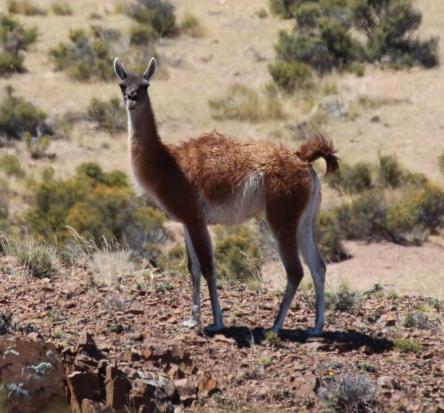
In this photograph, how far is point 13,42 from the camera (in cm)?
3017

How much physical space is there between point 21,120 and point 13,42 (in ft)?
19.9

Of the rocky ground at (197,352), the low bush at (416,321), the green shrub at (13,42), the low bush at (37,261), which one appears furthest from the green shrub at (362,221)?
the green shrub at (13,42)

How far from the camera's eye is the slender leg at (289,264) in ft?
29.2

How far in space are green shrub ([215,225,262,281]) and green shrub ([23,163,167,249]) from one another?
1320 millimetres

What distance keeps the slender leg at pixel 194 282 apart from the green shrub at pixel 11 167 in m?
13.7

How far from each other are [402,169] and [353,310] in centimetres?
1311

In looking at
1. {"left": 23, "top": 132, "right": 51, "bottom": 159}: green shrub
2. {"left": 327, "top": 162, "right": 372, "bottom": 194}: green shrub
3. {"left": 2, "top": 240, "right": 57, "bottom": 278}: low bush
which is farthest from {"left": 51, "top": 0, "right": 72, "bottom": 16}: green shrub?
{"left": 2, "top": 240, "right": 57, "bottom": 278}: low bush

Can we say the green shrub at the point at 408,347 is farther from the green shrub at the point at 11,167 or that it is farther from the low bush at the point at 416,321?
the green shrub at the point at 11,167

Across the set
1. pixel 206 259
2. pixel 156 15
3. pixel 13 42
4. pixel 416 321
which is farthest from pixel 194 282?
pixel 156 15

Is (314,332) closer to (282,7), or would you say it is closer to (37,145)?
(37,145)

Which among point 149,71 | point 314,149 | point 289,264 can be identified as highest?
point 149,71

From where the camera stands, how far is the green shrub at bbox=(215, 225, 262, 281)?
51.8 feet

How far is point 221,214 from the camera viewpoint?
355 inches

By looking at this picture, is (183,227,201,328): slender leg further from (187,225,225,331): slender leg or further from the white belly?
the white belly
